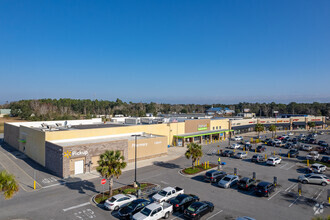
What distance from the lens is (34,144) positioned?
40.0m

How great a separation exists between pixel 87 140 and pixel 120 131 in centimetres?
774

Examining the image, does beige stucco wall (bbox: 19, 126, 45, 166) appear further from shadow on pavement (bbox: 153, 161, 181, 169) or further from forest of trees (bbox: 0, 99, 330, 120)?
forest of trees (bbox: 0, 99, 330, 120)

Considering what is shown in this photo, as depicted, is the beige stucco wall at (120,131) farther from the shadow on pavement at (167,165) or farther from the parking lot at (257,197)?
the parking lot at (257,197)

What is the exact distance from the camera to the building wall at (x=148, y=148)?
3980 centimetres

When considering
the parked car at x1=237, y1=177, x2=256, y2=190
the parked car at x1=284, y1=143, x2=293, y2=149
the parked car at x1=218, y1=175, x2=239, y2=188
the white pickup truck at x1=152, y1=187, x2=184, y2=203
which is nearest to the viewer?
the white pickup truck at x1=152, y1=187, x2=184, y2=203

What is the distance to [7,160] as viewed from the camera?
4041 cm

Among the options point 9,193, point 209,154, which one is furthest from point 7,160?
point 209,154

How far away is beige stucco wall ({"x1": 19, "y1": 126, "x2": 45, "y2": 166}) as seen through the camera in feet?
120

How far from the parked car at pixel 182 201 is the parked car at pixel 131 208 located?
103 inches

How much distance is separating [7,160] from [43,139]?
10.7 m

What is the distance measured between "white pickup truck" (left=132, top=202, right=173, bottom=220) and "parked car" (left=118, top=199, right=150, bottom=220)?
693 millimetres

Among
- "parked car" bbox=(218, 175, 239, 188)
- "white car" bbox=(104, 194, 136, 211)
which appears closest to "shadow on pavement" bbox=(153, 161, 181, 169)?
"parked car" bbox=(218, 175, 239, 188)

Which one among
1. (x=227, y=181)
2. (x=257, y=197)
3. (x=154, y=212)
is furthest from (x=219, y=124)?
(x=154, y=212)

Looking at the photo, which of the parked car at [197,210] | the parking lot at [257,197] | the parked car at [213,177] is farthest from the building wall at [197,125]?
the parked car at [197,210]
